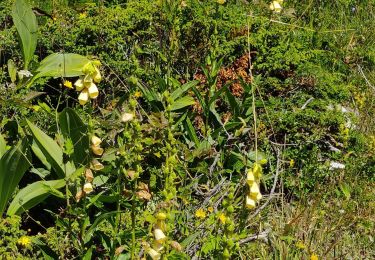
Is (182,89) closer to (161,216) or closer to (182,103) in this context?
(182,103)

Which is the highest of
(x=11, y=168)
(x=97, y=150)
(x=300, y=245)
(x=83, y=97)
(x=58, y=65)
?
(x=83, y=97)

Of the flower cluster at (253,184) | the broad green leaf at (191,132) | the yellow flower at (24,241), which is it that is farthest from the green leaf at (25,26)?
the flower cluster at (253,184)

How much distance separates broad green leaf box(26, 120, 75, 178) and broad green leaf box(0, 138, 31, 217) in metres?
0.06

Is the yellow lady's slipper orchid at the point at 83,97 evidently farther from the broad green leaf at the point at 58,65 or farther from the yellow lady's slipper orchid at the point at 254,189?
the broad green leaf at the point at 58,65

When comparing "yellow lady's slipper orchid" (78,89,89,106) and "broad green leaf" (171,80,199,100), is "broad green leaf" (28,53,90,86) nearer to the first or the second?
"broad green leaf" (171,80,199,100)

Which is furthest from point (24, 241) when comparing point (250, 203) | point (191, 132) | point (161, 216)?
point (191, 132)

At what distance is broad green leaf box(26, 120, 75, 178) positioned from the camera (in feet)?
10.2

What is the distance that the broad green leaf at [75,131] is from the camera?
313cm

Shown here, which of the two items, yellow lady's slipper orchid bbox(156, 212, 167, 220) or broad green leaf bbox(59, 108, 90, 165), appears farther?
broad green leaf bbox(59, 108, 90, 165)

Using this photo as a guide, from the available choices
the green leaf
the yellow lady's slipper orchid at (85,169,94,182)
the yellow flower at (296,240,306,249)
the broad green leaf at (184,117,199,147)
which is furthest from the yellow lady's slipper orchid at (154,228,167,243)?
the green leaf

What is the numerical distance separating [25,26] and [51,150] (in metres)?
1.09

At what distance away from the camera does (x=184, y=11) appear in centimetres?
447

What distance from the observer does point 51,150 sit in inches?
124

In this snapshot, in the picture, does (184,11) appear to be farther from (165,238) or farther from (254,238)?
(165,238)
